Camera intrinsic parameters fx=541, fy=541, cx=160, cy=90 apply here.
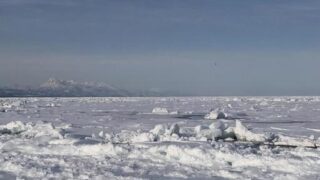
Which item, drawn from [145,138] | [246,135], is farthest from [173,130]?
[246,135]

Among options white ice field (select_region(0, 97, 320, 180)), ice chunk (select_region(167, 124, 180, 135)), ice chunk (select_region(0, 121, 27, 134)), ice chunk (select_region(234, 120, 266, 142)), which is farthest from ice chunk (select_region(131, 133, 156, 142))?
ice chunk (select_region(0, 121, 27, 134))

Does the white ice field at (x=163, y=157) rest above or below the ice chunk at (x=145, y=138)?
below

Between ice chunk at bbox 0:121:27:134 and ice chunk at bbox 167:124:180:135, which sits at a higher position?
ice chunk at bbox 167:124:180:135

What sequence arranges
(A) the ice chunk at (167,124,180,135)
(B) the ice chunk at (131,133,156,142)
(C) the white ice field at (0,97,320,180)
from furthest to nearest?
1. (A) the ice chunk at (167,124,180,135)
2. (B) the ice chunk at (131,133,156,142)
3. (C) the white ice field at (0,97,320,180)

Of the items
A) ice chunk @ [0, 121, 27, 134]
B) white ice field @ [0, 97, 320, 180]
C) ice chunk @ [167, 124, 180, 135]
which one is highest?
ice chunk @ [167, 124, 180, 135]

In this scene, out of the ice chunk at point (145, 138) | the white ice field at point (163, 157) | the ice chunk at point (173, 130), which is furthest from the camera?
the ice chunk at point (173, 130)

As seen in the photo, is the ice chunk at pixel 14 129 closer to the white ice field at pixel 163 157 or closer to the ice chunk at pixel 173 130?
the white ice field at pixel 163 157

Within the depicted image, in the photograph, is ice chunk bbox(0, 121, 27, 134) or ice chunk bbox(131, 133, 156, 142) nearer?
ice chunk bbox(131, 133, 156, 142)

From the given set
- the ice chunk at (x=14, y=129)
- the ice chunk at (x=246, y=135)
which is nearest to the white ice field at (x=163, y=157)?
the ice chunk at (x=246, y=135)

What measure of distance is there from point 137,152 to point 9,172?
362 centimetres

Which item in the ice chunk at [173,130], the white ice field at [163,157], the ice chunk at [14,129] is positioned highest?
the ice chunk at [173,130]

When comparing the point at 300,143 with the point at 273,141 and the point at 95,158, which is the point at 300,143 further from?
the point at 95,158

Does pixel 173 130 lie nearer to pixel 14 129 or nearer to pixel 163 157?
pixel 163 157

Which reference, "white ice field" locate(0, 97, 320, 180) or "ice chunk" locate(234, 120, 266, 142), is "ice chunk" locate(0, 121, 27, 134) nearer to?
"white ice field" locate(0, 97, 320, 180)
